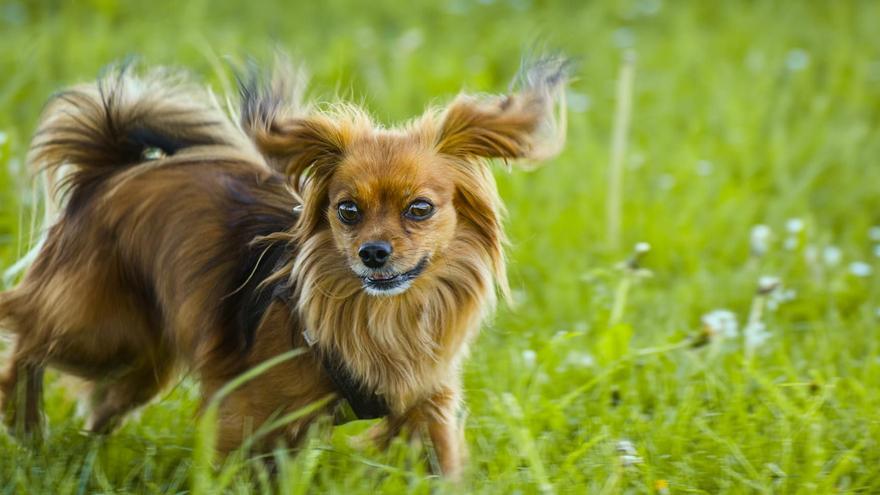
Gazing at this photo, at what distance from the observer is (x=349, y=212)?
3213 millimetres

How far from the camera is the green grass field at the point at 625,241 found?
3.56 metres

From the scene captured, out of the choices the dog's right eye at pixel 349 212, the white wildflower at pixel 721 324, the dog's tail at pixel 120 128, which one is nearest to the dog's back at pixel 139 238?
the dog's tail at pixel 120 128

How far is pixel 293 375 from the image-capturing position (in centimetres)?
337

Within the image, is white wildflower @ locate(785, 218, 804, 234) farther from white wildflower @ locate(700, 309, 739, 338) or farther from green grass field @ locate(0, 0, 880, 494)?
white wildflower @ locate(700, 309, 739, 338)

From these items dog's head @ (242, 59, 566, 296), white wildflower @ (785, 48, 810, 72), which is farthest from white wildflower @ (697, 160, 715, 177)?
dog's head @ (242, 59, 566, 296)

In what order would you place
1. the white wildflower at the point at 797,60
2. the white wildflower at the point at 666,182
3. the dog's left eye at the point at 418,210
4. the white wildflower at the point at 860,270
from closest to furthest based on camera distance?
1. the dog's left eye at the point at 418,210
2. the white wildflower at the point at 860,270
3. the white wildflower at the point at 666,182
4. the white wildflower at the point at 797,60

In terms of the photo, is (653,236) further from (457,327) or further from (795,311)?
(457,327)

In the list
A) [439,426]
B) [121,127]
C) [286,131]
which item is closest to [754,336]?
[439,426]

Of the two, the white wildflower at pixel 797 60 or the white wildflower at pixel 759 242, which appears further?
the white wildflower at pixel 797 60

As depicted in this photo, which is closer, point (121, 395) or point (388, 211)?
point (388, 211)

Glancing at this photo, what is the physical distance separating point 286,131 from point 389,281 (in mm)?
505

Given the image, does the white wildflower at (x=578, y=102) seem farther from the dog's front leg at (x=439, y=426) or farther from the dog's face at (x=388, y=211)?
the dog's face at (x=388, y=211)

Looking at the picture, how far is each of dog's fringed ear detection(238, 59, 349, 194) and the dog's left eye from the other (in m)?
0.27

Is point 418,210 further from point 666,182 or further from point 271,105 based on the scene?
point 666,182
